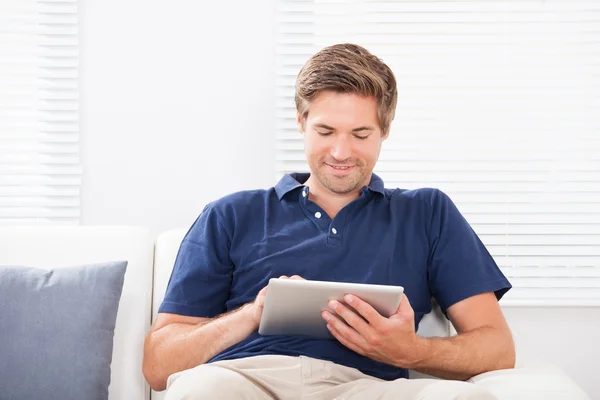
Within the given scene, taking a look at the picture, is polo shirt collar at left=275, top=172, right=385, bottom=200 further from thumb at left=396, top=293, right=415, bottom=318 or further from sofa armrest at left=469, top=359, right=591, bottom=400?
sofa armrest at left=469, top=359, right=591, bottom=400

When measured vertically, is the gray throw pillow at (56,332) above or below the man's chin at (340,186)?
below

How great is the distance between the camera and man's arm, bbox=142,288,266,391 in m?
1.74

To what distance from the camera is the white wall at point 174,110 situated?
2574 millimetres

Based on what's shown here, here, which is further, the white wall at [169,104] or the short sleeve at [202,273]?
the white wall at [169,104]

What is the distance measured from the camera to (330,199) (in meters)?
1.99

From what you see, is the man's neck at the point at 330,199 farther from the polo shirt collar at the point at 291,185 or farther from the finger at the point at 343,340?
the finger at the point at 343,340

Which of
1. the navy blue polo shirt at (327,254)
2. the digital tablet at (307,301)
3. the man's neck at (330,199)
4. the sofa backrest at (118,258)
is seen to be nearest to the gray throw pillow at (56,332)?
the sofa backrest at (118,258)

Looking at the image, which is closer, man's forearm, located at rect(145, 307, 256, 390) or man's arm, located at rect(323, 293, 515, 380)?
man's arm, located at rect(323, 293, 515, 380)

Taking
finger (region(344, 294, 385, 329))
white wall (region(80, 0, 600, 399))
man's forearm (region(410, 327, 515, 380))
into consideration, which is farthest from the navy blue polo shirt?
white wall (region(80, 0, 600, 399))

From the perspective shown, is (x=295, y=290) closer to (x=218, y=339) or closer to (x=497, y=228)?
(x=218, y=339)

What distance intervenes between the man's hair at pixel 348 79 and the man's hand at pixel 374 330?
0.57m

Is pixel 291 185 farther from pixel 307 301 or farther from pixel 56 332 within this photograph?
pixel 56 332

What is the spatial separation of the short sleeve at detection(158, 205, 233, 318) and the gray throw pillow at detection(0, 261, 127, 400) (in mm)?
178

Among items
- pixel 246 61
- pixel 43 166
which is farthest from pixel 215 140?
pixel 43 166
